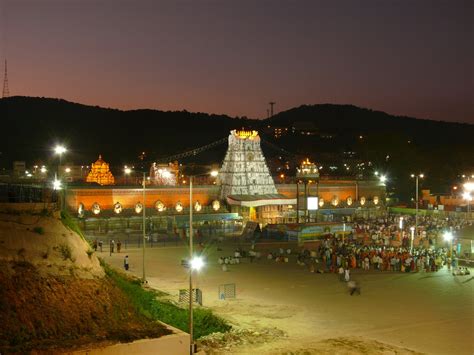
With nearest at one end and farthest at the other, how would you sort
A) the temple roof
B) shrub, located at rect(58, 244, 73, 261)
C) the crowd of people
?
shrub, located at rect(58, 244, 73, 261), the crowd of people, the temple roof

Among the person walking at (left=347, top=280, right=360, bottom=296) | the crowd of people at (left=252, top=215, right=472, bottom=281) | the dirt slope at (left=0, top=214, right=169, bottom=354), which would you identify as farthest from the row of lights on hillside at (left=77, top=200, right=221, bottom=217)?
the dirt slope at (left=0, top=214, right=169, bottom=354)

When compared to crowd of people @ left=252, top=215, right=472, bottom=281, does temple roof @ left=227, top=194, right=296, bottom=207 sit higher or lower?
higher

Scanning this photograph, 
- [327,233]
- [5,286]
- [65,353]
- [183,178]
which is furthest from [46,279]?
[183,178]

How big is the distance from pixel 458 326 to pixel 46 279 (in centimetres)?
1352

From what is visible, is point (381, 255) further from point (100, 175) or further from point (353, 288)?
point (100, 175)

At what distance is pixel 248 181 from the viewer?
197 ft

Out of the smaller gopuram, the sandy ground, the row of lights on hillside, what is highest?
the smaller gopuram

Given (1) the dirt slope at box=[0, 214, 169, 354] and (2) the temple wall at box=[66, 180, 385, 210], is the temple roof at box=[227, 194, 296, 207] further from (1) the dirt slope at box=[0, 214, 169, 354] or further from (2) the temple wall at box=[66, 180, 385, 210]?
(1) the dirt slope at box=[0, 214, 169, 354]

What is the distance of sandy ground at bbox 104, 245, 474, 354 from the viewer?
17859mm

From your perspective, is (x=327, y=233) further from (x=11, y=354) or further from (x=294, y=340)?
(x=11, y=354)

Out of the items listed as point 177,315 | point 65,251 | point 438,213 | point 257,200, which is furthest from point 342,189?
point 65,251

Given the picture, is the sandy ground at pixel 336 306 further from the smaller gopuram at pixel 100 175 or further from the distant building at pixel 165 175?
the distant building at pixel 165 175

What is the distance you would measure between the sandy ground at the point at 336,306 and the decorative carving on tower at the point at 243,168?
85.0 feet

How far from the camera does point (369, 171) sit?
318ft
